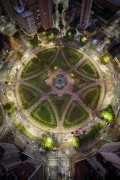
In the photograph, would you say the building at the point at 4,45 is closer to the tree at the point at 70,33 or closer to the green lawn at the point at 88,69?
the tree at the point at 70,33

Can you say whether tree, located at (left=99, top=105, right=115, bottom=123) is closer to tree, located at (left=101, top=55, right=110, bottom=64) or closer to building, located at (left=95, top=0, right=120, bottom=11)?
tree, located at (left=101, top=55, right=110, bottom=64)

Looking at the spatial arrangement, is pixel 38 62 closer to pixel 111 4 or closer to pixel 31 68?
pixel 31 68

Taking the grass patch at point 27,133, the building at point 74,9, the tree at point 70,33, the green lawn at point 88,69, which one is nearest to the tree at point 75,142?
the grass patch at point 27,133

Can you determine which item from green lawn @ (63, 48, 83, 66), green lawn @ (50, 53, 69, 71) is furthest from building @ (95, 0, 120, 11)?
green lawn @ (50, 53, 69, 71)

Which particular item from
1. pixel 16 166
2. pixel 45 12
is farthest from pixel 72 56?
pixel 16 166

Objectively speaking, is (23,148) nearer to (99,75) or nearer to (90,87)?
(90,87)

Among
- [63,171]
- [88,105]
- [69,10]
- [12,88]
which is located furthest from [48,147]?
[69,10]
